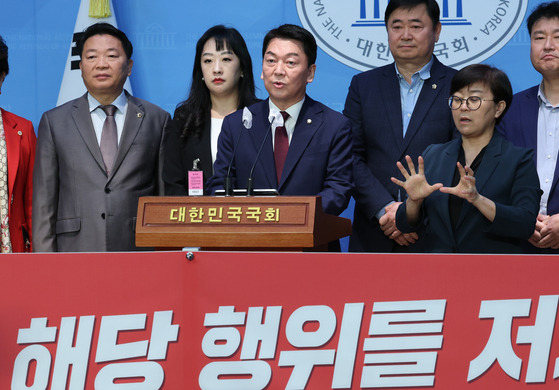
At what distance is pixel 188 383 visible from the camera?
6.79 ft

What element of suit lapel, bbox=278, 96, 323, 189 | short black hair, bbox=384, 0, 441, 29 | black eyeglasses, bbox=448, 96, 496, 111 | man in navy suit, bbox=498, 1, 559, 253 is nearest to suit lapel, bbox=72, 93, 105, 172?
suit lapel, bbox=278, 96, 323, 189

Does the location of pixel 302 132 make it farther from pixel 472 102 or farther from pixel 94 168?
pixel 94 168

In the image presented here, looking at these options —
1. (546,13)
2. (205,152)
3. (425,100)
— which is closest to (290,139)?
(205,152)

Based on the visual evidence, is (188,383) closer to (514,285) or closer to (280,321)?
(280,321)

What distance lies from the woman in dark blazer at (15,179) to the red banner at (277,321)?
103 cm

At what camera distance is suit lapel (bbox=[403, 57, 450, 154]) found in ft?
10.0

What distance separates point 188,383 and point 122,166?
122 centimetres

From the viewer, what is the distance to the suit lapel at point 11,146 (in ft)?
10.2

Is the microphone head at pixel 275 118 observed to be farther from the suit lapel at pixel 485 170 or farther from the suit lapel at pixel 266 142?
the suit lapel at pixel 485 170

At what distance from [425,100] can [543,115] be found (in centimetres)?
45

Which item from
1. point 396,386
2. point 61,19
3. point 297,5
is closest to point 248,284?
point 396,386

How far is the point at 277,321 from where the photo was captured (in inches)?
80.9

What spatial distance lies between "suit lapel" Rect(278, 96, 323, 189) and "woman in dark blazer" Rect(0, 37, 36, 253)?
112 cm

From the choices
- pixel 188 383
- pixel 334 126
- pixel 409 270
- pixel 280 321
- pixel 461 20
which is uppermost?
pixel 461 20
